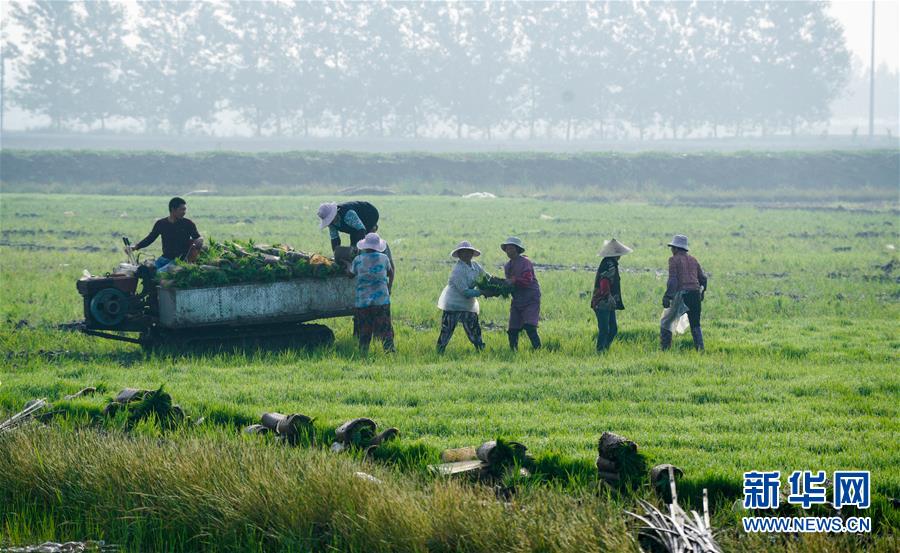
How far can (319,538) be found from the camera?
8.95 meters

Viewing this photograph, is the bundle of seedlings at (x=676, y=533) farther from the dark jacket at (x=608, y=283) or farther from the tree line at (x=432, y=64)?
the tree line at (x=432, y=64)

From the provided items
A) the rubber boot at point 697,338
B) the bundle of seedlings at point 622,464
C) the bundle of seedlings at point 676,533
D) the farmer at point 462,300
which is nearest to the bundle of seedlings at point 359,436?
the bundle of seedlings at point 622,464

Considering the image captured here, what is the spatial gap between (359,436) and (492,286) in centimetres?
513

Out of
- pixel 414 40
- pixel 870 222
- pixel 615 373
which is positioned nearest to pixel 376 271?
pixel 615 373

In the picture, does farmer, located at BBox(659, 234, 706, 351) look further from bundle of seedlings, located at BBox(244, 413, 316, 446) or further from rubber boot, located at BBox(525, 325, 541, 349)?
bundle of seedlings, located at BBox(244, 413, 316, 446)

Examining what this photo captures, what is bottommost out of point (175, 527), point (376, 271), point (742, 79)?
point (175, 527)

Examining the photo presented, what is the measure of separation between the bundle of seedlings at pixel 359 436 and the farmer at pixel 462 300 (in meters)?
5.04

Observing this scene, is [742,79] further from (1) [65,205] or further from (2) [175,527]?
(2) [175,527]

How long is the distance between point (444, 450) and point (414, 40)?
87.0 metres

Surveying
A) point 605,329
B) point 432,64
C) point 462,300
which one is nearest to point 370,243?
point 462,300

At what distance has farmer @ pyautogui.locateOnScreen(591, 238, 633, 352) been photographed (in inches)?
603

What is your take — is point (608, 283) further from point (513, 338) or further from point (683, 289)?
point (513, 338)

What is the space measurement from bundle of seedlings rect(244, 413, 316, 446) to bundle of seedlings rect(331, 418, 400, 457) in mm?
313

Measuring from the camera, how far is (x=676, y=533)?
24.3 ft
